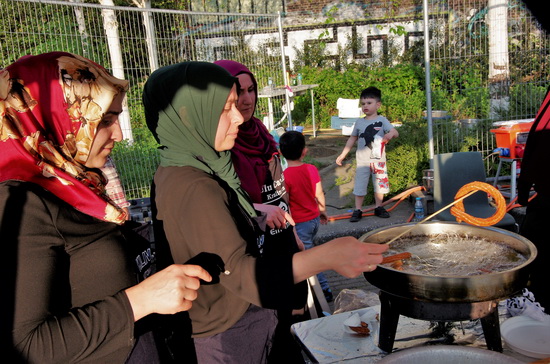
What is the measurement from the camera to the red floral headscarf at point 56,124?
54.9 inches

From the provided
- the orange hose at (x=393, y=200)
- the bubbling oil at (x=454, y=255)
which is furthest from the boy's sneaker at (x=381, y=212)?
the bubbling oil at (x=454, y=255)

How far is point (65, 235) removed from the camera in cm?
139

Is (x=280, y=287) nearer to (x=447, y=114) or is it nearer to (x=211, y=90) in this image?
(x=211, y=90)

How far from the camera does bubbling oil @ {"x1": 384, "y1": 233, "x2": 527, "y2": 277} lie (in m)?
2.08

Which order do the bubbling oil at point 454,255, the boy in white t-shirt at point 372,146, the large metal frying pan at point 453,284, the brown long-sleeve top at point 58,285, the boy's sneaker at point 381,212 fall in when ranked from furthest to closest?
the boy's sneaker at point 381,212 < the boy in white t-shirt at point 372,146 < the bubbling oil at point 454,255 < the large metal frying pan at point 453,284 < the brown long-sleeve top at point 58,285

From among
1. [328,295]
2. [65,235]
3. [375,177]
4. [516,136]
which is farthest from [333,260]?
[516,136]

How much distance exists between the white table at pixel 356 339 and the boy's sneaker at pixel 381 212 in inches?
159

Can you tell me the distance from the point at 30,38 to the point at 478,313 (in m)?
5.92

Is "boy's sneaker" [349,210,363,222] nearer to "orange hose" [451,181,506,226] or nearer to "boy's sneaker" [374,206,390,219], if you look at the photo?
"boy's sneaker" [374,206,390,219]

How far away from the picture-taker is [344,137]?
1305 centimetres

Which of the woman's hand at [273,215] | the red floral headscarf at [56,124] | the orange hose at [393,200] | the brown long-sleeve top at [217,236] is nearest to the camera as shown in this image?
the red floral headscarf at [56,124]

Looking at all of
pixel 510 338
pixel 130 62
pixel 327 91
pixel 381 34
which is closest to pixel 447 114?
pixel 130 62

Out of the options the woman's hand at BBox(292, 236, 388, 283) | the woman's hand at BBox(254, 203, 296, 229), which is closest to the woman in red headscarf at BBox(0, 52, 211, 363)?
the woman's hand at BBox(292, 236, 388, 283)

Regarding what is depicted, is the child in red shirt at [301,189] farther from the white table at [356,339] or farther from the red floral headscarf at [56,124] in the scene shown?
the red floral headscarf at [56,124]
